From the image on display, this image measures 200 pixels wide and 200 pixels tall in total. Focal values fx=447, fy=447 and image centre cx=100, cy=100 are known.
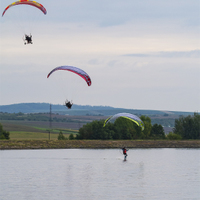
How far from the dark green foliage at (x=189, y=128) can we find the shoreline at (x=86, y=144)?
1739 centimetres

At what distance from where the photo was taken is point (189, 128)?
136500 millimetres

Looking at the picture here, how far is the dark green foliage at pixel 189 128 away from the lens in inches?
5258

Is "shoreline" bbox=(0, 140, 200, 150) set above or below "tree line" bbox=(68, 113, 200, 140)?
below

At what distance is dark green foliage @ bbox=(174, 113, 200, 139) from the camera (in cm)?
13355

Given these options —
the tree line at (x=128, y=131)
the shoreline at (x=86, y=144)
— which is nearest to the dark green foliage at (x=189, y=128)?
the tree line at (x=128, y=131)

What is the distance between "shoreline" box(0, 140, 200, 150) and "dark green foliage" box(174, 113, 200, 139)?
17.4m

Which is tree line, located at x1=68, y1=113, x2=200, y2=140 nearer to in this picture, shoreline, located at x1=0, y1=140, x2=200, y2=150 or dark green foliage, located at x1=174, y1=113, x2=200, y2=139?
dark green foliage, located at x1=174, y1=113, x2=200, y2=139

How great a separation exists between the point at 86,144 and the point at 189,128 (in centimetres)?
4497
